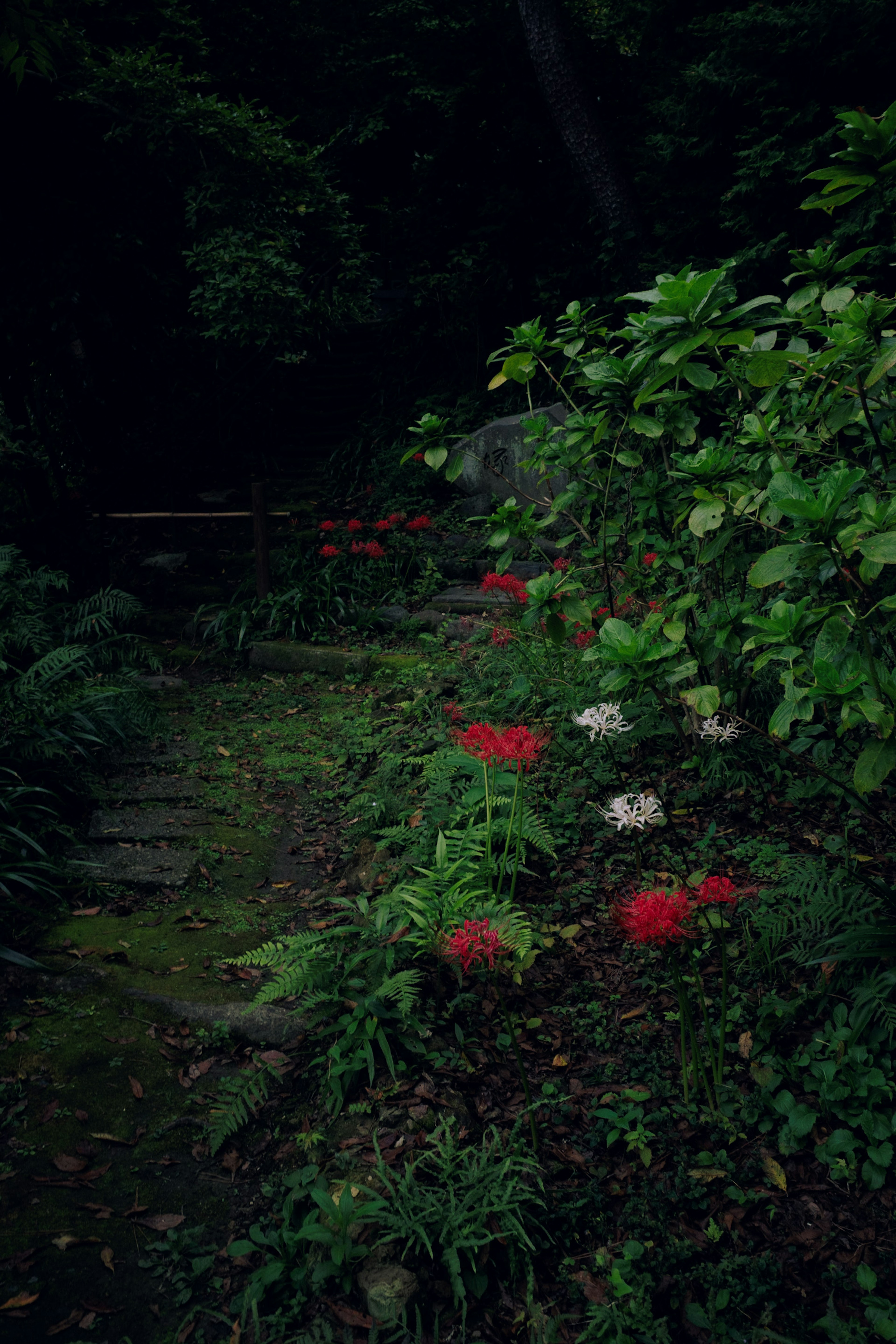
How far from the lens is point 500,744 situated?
2.67 m

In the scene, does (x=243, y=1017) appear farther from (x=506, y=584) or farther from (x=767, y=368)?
(x=506, y=584)

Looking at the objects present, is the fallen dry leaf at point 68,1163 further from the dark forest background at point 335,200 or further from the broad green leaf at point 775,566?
the dark forest background at point 335,200

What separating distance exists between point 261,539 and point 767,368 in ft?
20.0

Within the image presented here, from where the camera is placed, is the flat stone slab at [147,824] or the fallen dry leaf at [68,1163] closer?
the fallen dry leaf at [68,1163]

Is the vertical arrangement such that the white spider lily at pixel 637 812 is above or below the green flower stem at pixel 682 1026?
above

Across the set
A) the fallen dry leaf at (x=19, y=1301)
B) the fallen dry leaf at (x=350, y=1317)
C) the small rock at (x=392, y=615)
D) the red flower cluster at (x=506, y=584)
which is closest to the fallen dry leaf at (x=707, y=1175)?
the fallen dry leaf at (x=350, y=1317)

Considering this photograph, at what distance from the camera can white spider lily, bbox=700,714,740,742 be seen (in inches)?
106

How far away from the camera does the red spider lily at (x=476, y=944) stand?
2.14 metres

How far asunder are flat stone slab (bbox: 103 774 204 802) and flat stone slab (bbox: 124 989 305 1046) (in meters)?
1.65

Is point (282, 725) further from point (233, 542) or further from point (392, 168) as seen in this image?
point (392, 168)

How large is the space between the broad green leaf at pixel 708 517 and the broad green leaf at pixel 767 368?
351mm

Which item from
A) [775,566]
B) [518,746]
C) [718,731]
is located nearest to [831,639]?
[775,566]

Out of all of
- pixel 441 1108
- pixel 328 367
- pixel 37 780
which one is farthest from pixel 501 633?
pixel 328 367

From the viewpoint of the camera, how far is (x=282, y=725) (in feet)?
18.7
